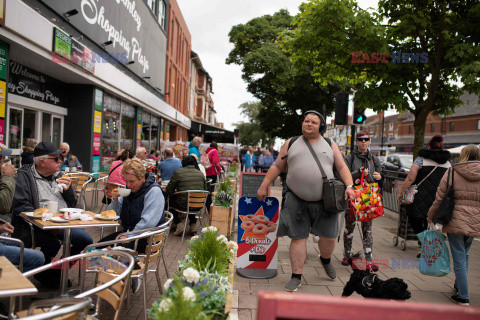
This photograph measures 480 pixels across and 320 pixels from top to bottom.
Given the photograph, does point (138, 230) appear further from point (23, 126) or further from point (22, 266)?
point (23, 126)

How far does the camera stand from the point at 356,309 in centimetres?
94

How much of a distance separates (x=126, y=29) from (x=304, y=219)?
14202mm

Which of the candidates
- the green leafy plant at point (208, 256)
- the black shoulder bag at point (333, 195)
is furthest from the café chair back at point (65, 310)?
the black shoulder bag at point (333, 195)

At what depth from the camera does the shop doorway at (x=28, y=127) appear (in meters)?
9.55

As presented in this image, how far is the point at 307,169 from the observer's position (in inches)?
154

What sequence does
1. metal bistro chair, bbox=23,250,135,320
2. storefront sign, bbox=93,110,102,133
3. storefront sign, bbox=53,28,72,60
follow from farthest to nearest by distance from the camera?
storefront sign, bbox=93,110,102,133, storefront sign, bbox=53,28,72,60, metal bistro chair, bbox=23,250,135,320

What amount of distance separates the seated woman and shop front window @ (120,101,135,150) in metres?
13.6

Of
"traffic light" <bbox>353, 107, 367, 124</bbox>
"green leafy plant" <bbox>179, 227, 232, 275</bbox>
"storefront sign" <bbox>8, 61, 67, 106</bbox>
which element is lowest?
"green leafy plant" <bbox>179, 227, 232, 275</bbox>

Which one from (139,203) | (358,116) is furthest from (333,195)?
(358,116)

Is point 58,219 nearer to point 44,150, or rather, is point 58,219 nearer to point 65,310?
point 44,150

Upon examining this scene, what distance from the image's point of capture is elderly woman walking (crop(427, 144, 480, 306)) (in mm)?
3832

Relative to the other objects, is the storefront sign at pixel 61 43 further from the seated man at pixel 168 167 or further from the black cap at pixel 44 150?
the black cap at pixel 44 150

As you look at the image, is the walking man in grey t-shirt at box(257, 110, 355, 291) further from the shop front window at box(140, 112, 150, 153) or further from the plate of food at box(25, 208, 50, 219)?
the shop front window at box(140, 112, 150, 153)

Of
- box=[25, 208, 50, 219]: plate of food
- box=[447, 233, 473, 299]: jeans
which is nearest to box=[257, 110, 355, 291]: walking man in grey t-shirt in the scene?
box=[447, 233, 473, 299]: jeans
